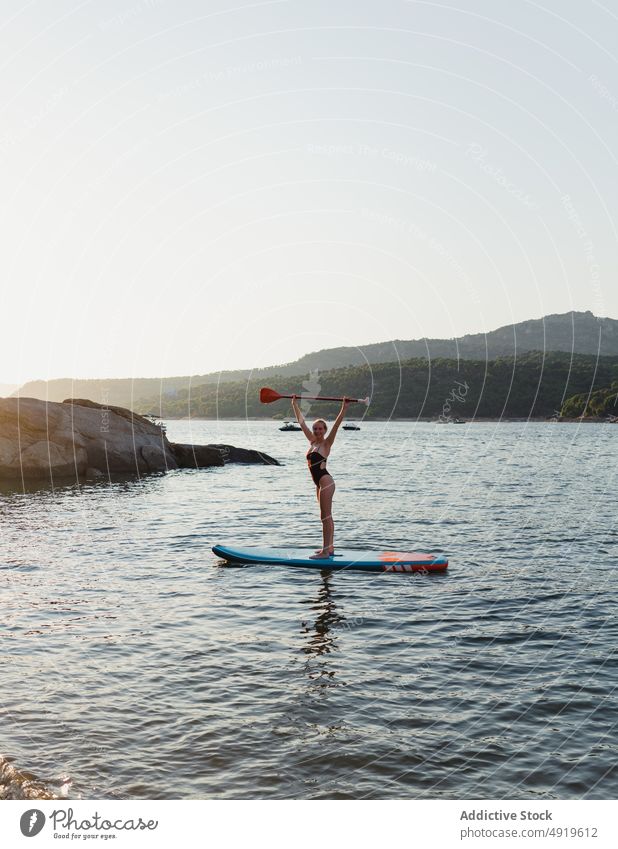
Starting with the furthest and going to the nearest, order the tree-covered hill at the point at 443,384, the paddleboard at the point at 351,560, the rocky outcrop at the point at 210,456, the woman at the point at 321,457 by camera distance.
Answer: the tree-covered hill at the point at 443,384
the rocky outcrop at the point at 210,456
the paddleboard at the point at 351,560
the woman at the point at 321,457

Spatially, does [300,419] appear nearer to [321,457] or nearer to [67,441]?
[321,457]

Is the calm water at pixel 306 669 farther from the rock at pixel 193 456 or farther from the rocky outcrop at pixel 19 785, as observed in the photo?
the rock at pixel 193 456

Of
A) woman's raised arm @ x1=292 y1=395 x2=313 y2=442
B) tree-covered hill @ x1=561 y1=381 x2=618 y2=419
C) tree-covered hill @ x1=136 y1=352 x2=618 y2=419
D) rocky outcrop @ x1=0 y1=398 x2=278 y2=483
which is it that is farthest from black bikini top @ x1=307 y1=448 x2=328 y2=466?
tree-covered hill @ x1=561 y1=381 x2=618 y2=419

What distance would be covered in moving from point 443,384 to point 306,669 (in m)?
119

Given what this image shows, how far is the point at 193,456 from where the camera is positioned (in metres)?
58.8

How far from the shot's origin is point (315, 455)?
61.0ft

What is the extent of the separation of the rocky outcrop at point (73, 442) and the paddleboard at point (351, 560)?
2595cm

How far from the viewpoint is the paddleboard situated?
19.8 metres

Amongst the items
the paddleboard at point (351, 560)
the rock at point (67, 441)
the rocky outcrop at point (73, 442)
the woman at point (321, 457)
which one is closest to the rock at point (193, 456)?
the rocky outcrop at point (73, 442)

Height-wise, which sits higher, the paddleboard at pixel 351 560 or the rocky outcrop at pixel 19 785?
the rocky outcrop at pixel 19 785

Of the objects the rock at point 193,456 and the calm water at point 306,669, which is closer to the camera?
the calm water at point 306,669

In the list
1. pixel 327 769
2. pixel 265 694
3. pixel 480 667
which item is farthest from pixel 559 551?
pixel 327 769

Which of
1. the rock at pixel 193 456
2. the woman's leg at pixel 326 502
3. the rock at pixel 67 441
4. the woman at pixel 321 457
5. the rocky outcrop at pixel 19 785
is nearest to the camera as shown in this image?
the rocky outcrop at pixel 19 785

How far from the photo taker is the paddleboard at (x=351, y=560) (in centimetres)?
1978
